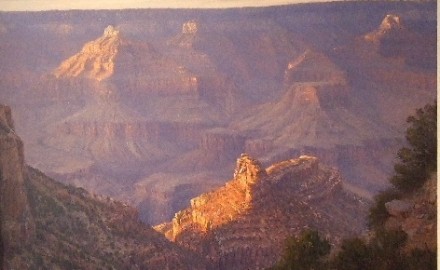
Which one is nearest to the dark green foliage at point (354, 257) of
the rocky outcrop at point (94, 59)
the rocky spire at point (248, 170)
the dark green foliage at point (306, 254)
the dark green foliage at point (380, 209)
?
the dark green foliage at point (306, 254)

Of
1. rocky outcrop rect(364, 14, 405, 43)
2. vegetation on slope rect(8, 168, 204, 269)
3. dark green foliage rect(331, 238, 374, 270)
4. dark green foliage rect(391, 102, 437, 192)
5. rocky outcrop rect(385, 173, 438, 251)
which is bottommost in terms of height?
vegetation on slope rect(8, 168, 204, 269)

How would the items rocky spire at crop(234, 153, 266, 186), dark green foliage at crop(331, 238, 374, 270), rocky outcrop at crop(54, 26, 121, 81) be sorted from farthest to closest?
1. rocky outcrop at crop(54, 26, 121, 81)
2. rocky spire at crop(234, 153, 266, 186)
3. dark green foliage at crop(331, 238, 374, 270)

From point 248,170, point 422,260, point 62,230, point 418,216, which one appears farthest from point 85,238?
point 422,260

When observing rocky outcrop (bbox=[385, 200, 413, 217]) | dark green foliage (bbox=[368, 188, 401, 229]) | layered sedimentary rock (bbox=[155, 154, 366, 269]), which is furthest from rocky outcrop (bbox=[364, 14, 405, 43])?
rocky outcrop (bbox=[385, 200, 413, 217])

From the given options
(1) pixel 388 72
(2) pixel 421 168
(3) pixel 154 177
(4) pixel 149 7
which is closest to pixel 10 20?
(4) pixel 149 7

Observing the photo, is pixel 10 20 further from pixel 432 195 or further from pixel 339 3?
pixel 432 195

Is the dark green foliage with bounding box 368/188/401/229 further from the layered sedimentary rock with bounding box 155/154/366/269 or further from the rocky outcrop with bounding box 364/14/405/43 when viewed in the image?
the rocky outcrop with bounding box 364/14/405/43

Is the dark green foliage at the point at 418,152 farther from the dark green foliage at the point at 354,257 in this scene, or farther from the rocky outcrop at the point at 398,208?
the dark green foliage at the point at 354,257
